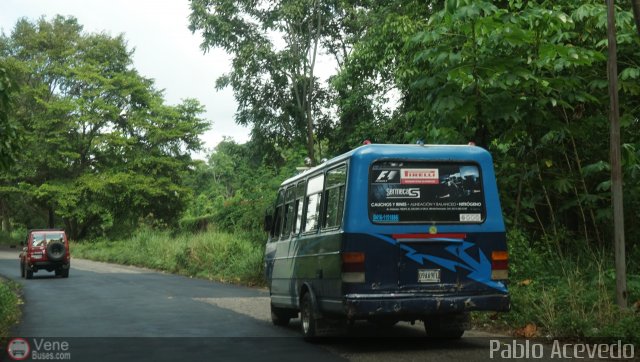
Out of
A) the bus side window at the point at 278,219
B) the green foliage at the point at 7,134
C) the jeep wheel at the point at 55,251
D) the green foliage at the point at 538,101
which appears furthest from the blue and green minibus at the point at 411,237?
the jeep wheel at the point at 55,251

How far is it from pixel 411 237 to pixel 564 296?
2746 mm

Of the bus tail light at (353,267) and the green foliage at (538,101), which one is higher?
the green foliage at (538,101)

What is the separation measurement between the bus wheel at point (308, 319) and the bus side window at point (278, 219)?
245cm

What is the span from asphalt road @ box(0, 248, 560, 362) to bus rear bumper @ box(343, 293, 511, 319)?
51 centimetres

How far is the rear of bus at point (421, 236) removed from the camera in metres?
9.48

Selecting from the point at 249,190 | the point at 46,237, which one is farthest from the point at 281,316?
the point at 46,237

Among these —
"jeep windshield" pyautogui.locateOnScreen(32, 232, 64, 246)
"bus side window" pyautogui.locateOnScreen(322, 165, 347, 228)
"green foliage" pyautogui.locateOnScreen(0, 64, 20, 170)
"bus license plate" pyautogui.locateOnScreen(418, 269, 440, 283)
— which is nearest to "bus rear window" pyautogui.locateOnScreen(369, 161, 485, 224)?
"bus side window" pyautogui.locateOnScreen(322, 165, 347, 228)

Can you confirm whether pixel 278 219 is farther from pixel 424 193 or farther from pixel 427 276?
pixel 427 276

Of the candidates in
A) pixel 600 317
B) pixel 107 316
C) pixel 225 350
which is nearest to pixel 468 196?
pixel 600 317

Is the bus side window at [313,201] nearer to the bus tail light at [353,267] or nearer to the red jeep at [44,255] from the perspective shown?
the bus tail light at [353,267]

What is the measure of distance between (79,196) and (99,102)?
7016 millimetres

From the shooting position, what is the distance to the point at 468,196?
1000cm

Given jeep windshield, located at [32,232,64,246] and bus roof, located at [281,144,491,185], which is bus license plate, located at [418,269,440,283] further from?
jeep windshield, located at [32,232,64,246]

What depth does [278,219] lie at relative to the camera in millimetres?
13797
